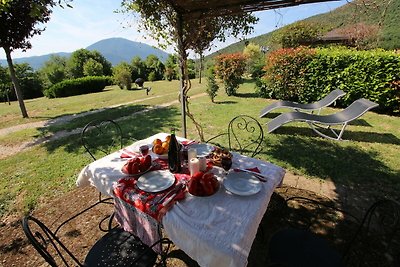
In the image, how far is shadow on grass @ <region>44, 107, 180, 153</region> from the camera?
19.9 ft

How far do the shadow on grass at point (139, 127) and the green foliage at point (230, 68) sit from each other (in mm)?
3244

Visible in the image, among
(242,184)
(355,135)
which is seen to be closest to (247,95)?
(355,135)

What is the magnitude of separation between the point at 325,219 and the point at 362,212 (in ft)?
1.98

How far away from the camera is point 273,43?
24484mm

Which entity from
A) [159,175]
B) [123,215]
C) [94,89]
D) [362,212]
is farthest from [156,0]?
[94,89]

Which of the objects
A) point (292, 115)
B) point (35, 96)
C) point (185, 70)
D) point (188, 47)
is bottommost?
point (35, 96)

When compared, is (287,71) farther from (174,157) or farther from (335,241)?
(174,157)

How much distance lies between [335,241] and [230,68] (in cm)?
909

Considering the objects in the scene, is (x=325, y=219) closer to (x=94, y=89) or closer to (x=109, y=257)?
(x=109, y=257)

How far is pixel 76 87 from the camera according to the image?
22078 millimetres

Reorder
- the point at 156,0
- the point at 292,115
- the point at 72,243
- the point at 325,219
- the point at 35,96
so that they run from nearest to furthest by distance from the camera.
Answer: the point at 72,243
the point at 325,219
the point at 156,0
the point at 292,115
the point at 35,96

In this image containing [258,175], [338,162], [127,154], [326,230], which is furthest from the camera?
[338,162]

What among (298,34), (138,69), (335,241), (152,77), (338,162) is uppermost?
(298,34)

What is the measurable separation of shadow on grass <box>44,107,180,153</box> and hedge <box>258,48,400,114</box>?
458 centimetres
